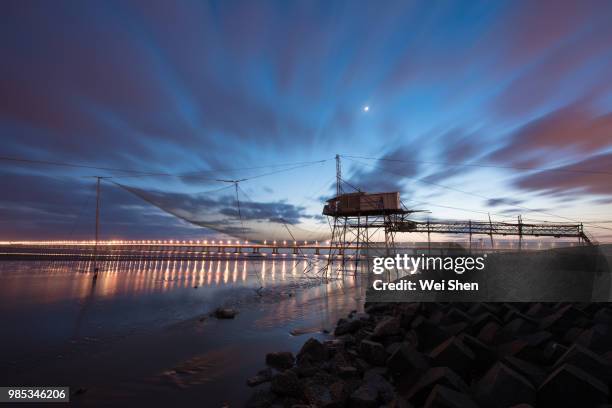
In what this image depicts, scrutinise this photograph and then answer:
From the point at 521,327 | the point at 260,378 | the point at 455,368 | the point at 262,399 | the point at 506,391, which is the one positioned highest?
the point at 506,391

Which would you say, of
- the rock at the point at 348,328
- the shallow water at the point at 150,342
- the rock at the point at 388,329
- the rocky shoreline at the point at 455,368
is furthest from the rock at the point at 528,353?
the shallow water at the point at 150,342

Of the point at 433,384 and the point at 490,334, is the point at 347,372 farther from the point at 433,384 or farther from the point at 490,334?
the point at 490,334

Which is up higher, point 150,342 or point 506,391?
point 506,391

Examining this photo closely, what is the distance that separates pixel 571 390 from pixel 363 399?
3.49 metres

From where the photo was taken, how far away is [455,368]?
5832mm

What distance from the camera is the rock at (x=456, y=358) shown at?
586 cm

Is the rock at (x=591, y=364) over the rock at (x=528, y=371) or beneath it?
over

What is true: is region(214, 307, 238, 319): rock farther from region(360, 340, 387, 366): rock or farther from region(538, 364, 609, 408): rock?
region(538, 364, 609, 408): rock

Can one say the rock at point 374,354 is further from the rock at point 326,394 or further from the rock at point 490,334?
the rock at point 490,334

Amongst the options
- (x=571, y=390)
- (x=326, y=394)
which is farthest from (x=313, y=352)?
(x=571, y=390)

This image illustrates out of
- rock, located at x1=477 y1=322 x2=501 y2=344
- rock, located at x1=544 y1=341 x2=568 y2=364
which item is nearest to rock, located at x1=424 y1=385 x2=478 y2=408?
rock, located at x1=544 y1=341 x2=568 y2=364

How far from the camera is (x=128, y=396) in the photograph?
694 cm

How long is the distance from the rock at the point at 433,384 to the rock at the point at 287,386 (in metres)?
2.64

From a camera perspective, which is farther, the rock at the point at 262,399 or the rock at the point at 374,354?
the rock at the point at 374,354
